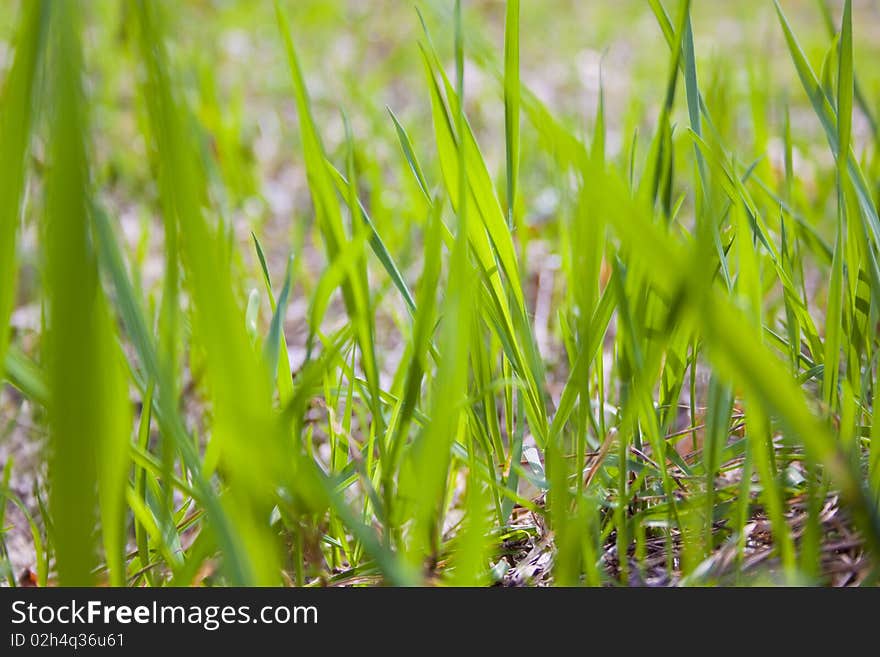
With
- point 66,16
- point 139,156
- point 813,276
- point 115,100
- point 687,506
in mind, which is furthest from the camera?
point 115,100

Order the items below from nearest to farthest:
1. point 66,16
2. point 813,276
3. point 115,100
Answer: point 66,16 → point 813,276 → point 115,100

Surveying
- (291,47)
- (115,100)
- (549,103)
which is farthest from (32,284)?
(549,103)

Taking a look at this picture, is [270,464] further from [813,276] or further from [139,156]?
[139,156]

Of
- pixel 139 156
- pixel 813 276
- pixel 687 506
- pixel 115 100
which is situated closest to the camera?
pixel 687 506

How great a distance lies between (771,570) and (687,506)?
8 cm

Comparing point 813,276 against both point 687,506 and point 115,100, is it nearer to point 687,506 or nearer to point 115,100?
point 687,506

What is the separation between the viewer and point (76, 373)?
0.30 m

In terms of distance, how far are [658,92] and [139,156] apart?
1.54 metres

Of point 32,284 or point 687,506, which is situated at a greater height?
point 32,284

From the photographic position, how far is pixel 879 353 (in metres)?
0.63

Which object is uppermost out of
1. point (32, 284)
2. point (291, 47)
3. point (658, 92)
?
point (658, 92)

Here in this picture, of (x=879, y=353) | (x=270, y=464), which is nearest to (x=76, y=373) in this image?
(x=270, y=464)
